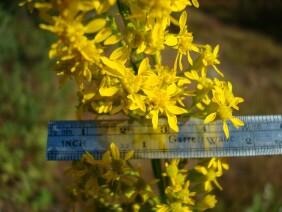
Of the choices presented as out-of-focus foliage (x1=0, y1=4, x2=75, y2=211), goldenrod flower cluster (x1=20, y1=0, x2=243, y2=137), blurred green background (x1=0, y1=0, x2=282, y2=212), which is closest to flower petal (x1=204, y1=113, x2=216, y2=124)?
goldenrod flower cluster (x1=20, y1=0, x2=243, y2=137)

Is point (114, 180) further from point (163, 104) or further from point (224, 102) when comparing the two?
point (224, 102)

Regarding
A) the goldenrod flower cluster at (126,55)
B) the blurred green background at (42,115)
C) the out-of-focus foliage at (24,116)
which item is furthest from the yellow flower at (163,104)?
the out-of-focus foliage at (24,116)

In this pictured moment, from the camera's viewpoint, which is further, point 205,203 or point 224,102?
point 205,203

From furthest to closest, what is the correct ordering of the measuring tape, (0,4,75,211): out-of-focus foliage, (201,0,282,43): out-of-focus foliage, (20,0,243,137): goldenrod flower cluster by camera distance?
(201,0,282,43): out-of-focus foliage < (0,4,75,211): out-of-focus foliage < the measuring tape < (20,0,243,137): goldenrod flower cluster

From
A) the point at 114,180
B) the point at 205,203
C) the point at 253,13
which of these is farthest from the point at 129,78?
the point at 253,13

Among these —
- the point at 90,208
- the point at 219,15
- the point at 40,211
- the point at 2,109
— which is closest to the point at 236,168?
the point at 40,211

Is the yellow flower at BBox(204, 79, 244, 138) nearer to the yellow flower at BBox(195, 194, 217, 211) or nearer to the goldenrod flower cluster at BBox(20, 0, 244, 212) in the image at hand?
the goldenrod flower cluster at BBox(20, 0, 244, 212)
